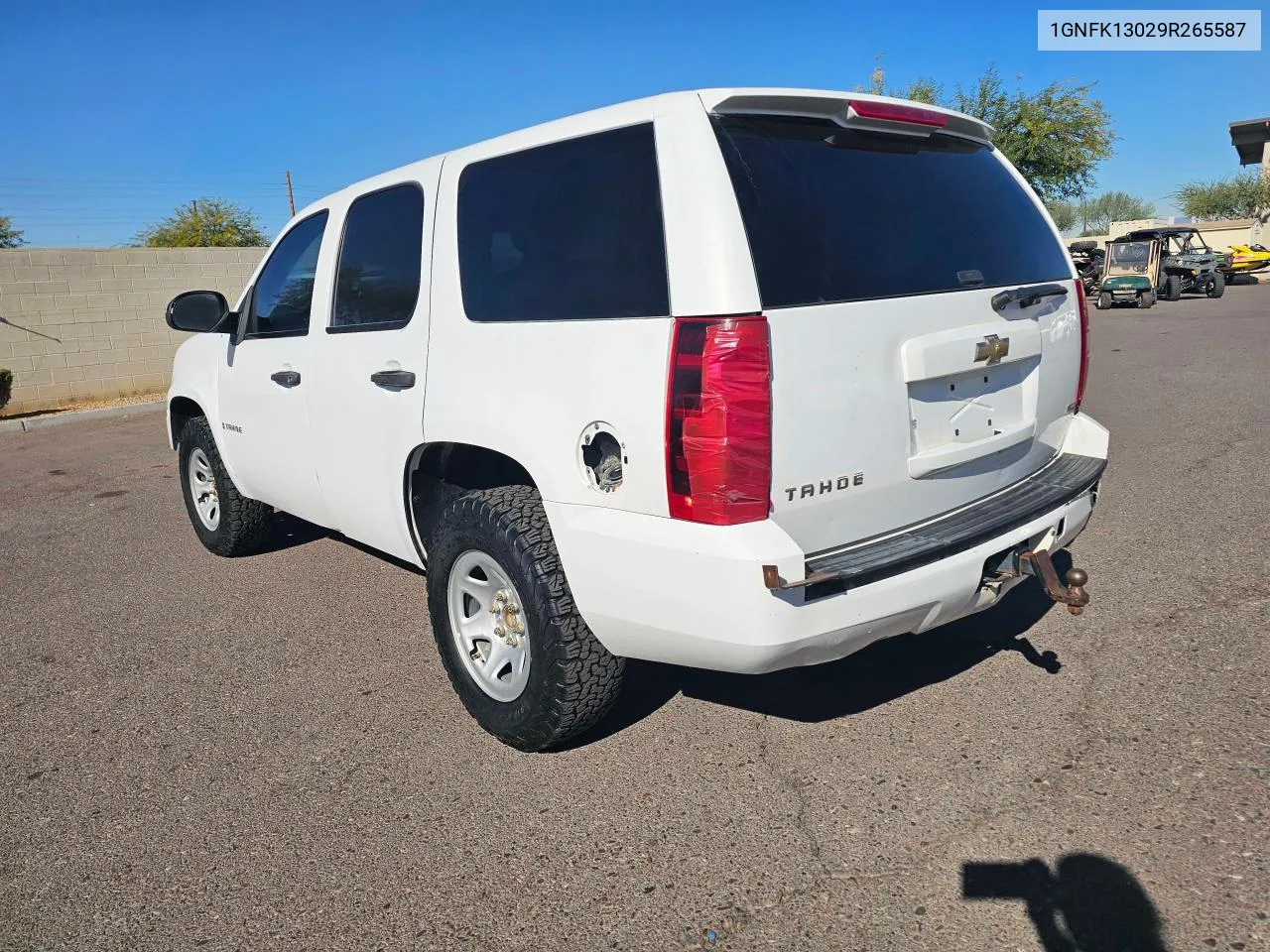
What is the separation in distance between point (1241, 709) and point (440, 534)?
2799mm

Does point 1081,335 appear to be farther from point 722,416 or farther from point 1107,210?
point 1107,210

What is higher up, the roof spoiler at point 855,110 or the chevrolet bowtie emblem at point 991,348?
the roof spoiler at point 855,110

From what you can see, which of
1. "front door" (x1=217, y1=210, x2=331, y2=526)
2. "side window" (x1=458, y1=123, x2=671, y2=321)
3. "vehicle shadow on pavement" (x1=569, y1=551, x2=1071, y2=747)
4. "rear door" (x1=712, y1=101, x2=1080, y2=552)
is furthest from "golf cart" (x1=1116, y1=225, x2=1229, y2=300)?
"side window" (x1=458, y1=123, x2=671, y2=321)

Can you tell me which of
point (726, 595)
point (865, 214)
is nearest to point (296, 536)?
point (726, 595)

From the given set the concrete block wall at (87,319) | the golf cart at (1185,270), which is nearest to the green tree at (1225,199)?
the golf cart at (1185,270)

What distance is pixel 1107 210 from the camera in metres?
95.3

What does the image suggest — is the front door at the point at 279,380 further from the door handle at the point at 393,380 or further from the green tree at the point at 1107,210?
the green tree at the point at 1107,210

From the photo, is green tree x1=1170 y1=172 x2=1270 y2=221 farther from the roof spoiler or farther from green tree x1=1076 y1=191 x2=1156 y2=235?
the roof spoiler

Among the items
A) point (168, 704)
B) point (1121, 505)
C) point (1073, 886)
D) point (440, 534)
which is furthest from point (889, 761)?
point (1121, 505)

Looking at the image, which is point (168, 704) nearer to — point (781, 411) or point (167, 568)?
point (167, 568)

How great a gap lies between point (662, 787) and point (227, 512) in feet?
11.4

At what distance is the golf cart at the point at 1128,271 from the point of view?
24047 millimetres

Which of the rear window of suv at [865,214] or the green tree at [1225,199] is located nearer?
the rear window of suv at [865,214]

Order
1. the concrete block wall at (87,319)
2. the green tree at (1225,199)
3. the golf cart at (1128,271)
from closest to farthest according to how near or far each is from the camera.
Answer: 1. the concrete block wall at (87,319)
2. the golf cart at (1128,271)
3. the green tree at (1225,199)
